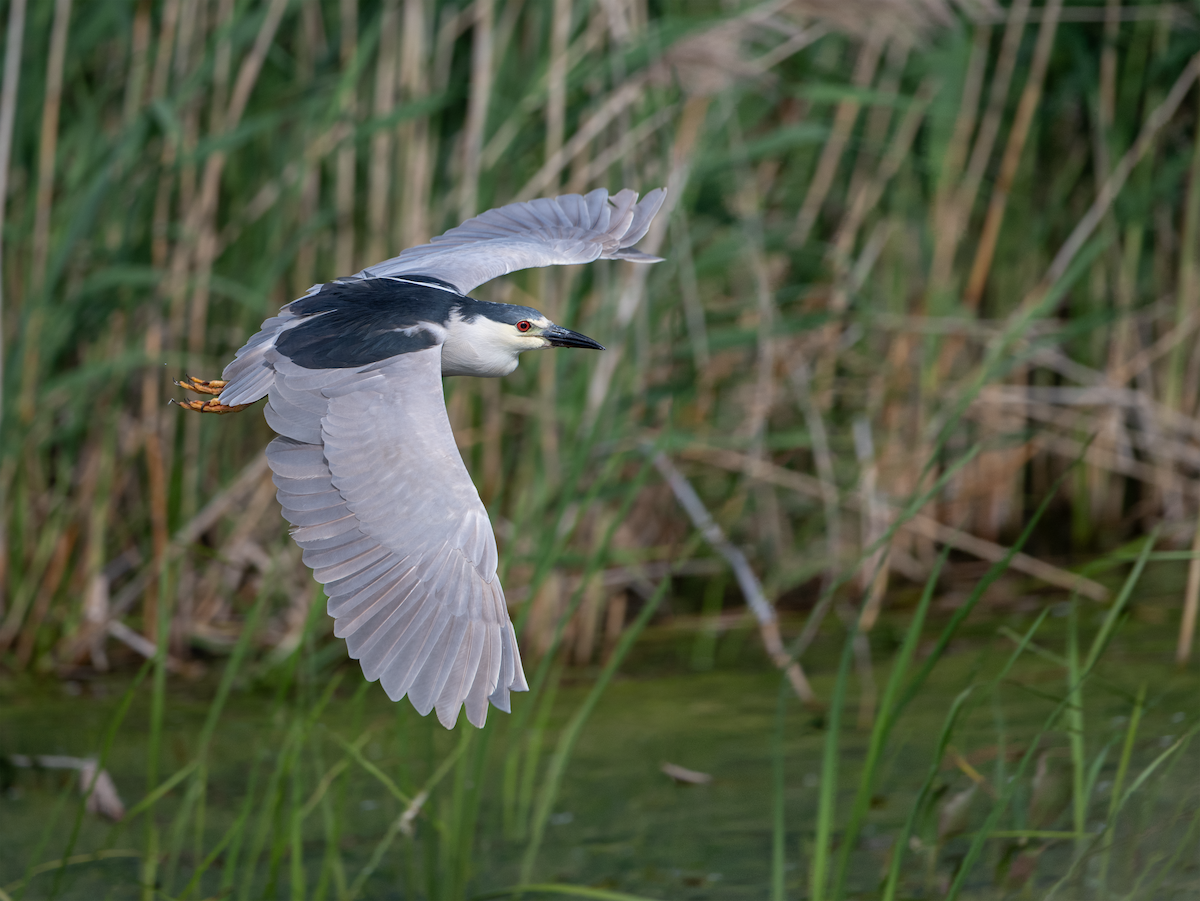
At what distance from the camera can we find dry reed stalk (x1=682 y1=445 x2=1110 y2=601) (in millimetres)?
3627

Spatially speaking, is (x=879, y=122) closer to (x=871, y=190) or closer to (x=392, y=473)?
(x=871, y=190)

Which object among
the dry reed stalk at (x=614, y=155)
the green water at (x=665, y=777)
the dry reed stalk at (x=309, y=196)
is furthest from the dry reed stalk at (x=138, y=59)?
the green water at (x=665, y=777)

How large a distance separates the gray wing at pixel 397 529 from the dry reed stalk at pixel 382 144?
1461 mm

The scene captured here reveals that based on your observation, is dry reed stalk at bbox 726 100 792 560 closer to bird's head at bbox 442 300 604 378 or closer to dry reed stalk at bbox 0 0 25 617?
bird's head at bbox 442 300 604 378

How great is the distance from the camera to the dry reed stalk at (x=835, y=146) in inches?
145

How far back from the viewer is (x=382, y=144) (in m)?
3.37

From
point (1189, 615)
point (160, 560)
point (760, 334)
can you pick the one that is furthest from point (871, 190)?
point (160, 560)

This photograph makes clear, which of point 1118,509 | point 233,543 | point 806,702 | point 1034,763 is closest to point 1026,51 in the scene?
point 1118,509

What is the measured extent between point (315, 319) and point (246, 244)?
147cm

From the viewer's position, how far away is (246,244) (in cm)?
346

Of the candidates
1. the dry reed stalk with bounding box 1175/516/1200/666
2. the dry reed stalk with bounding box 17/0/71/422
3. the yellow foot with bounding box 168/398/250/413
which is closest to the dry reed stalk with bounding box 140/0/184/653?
the dry reed stalk with bounding box 17/0/71/422

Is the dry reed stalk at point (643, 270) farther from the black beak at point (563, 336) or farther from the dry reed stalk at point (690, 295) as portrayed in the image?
the black beak at point (563, 336)

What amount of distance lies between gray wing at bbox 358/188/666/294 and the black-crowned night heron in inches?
2.9

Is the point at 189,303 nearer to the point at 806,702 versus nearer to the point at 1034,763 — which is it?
the point at 806,702
